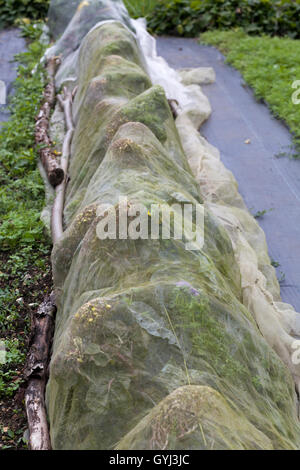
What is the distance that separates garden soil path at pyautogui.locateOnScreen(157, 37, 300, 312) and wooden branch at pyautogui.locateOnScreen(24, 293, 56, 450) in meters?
1.94

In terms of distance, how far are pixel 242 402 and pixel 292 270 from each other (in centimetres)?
223

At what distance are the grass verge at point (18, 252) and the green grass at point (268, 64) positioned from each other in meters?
3.20

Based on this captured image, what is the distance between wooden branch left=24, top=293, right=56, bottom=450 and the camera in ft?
9.48

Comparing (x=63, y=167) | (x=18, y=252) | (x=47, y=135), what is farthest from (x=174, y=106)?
(x=18, y=252)

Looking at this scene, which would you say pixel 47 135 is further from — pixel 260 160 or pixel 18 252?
pixel 260 160

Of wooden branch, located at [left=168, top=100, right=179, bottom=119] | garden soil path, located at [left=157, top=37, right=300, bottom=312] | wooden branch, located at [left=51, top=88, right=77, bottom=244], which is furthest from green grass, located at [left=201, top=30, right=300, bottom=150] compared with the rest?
wooden branch, located at [left=51, top=88, right=77, bottom=244]

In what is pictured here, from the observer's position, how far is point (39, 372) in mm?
3348

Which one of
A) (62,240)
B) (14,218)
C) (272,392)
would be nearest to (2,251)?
(14,218)

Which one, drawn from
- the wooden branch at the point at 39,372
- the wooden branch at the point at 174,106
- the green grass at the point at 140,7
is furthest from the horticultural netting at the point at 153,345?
the green grass at the point at 140,7

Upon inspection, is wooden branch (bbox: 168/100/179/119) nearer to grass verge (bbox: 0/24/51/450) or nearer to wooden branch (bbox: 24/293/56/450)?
grass verge (bbox: 0/24/51/450)

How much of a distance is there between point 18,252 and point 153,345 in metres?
2.48

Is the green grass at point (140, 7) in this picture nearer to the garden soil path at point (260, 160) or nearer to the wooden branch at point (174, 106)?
the garden soil path at point (260, 160)

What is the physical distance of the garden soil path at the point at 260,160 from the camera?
4742 mm
